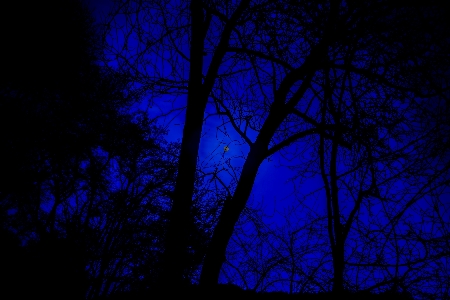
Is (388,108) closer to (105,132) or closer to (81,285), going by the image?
(105,132)

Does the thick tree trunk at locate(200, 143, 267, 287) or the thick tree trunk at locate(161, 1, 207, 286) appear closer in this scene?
the thick tree trunk at locate(161, 1, 207, 286)

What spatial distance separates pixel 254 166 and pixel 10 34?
30.7 ft

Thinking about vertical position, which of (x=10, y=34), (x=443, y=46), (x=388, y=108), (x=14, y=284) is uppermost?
(x=10, y=34)

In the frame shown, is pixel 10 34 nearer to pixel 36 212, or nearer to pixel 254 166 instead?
pixel 36 212

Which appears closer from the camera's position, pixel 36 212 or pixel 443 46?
pixel 443 46

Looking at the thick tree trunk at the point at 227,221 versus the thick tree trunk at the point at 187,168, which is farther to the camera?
the thick tree trunk at the point at 227,221

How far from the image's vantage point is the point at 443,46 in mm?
3592

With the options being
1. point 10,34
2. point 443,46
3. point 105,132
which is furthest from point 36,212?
point 443,46

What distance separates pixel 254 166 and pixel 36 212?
9462mm

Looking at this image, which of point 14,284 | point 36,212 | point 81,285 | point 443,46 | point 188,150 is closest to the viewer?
point 443,46

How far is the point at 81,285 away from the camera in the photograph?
9305mm

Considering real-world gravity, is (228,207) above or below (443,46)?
below

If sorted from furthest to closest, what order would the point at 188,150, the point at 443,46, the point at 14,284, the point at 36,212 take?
the point at 36,212 < the point at 14,284 < the point at 188,150 < the point at 443,46

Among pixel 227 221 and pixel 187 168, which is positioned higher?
pixel 187 168
